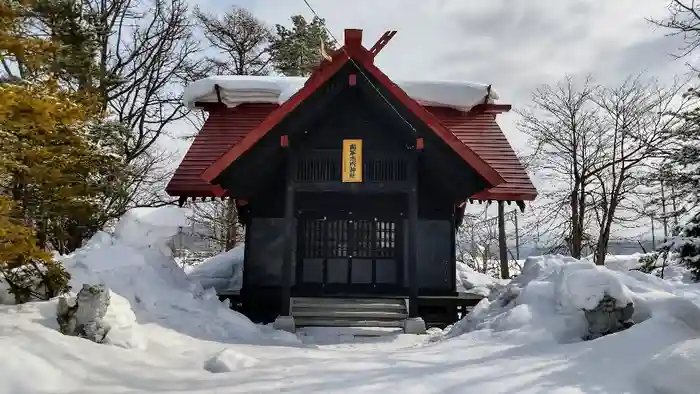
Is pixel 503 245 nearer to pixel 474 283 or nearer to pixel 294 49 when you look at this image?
pixel 474 283

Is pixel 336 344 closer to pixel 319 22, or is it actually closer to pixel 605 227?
A: pixel 605 227

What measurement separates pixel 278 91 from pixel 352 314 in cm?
703

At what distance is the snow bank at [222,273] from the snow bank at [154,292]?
10.4 feet

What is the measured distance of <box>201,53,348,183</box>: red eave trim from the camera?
9.45 meters

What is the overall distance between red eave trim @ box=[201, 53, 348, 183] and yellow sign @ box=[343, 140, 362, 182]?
1.32 metres

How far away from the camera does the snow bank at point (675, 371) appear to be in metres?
4.42

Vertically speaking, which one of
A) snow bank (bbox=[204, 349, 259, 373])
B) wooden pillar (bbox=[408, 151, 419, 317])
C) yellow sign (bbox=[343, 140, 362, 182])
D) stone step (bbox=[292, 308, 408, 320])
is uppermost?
yellow sign (bbox=[343, 140, 362, 182])

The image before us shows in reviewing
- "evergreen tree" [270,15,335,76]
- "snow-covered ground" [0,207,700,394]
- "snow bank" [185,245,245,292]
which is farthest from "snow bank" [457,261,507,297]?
"evergreen tree" [270,15,335,76]

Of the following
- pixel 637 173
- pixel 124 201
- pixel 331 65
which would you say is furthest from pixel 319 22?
pixel 331 65

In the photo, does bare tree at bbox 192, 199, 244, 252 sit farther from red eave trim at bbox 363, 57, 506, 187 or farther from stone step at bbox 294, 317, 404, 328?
red eave trim at bbox 363, 57, 506, 187

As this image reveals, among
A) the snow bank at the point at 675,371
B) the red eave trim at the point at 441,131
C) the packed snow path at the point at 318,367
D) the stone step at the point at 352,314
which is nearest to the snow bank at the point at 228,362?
the packed snow path at the point at 318,367

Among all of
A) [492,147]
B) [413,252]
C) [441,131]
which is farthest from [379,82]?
[492,147]

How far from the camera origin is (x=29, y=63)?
252 inches

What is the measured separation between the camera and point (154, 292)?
8961mm
